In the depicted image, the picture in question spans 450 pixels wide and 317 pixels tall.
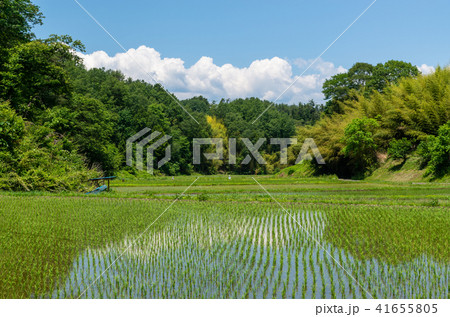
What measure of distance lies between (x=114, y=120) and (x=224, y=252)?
1929 inches

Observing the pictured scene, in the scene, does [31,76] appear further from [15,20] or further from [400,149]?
[400,149]

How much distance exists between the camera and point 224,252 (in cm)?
856

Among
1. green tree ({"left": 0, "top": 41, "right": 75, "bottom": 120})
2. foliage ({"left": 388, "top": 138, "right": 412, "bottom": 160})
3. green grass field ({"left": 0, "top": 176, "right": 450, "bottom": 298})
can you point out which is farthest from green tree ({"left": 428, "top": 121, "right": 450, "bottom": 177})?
green tree ({"left": 0, "top": 41, "right": 75, "bottom": 120})

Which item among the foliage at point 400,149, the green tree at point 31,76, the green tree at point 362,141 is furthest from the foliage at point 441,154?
the green tree at point 31,76

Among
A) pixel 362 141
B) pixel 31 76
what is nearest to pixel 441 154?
pixel 362 141

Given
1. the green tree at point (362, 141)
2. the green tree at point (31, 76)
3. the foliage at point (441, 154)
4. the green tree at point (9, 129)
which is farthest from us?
the green tree at point (362, 141)

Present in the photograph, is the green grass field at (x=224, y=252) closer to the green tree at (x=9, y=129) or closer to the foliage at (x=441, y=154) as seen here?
the green tree at (x=9, y=129)

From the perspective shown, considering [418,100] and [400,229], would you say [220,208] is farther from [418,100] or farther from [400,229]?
[418,100]

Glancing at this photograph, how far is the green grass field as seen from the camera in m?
6.18

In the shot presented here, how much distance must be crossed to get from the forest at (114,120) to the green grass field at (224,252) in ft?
24.6

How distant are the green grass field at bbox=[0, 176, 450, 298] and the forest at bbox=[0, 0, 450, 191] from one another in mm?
7483

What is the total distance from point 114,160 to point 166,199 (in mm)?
27623

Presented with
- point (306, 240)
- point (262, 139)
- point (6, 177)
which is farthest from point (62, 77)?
point (262, 139)

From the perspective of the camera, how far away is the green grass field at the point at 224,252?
6180mm
